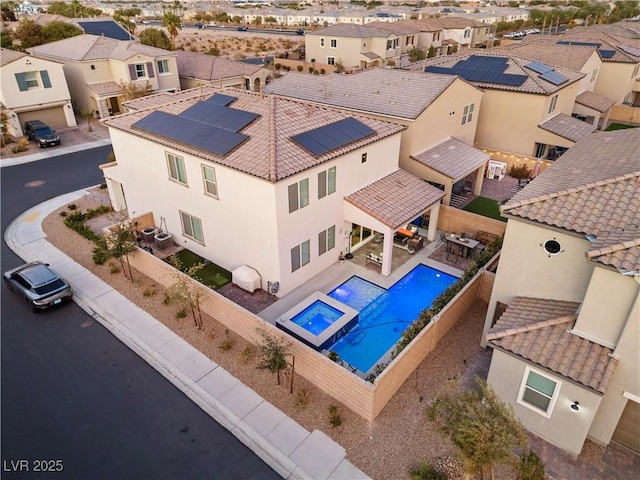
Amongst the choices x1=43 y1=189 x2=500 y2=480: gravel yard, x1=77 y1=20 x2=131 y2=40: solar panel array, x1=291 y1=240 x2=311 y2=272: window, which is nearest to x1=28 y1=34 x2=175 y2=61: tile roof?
x1=77 y1=20 x2=131 y2=40: solar panel array

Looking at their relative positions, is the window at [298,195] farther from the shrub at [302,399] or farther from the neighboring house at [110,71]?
the neighboring house at [110,71]

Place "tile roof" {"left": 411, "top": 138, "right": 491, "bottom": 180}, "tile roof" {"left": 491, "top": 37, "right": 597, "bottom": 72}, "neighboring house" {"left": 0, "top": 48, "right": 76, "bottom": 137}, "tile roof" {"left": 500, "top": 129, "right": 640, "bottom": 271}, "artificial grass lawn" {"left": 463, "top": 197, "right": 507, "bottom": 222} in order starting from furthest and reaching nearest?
1. "tile roof" {"left": 491, "top": 37, "right": 597, "bottom": 72}
2. "neighboring house" {"left": 0, "top": 48, "right": 76, "bottom": 137}
3. "artificial grass lawn" {"left": 463, "top": 197, "right": 507, "bottom": 222}
4. "tile roof" {"left": 411, "top": 138, "right": 491, "bottom": 180}
5. "tile roof" {"left": 500, "top": 129, "right": 640, "bottom": 271}

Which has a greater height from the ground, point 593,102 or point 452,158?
point 593,102

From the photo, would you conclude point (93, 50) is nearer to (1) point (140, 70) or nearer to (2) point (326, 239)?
(1) point (140, 70)

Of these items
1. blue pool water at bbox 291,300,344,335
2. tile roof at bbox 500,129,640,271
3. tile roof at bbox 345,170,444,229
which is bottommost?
blue pool water at bbox 291,300,344,335

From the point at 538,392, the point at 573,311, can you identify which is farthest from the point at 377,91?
the point at 538,392

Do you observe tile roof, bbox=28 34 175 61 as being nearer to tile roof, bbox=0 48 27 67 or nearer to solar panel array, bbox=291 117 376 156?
tile roof, bbox=0 48 27 67
